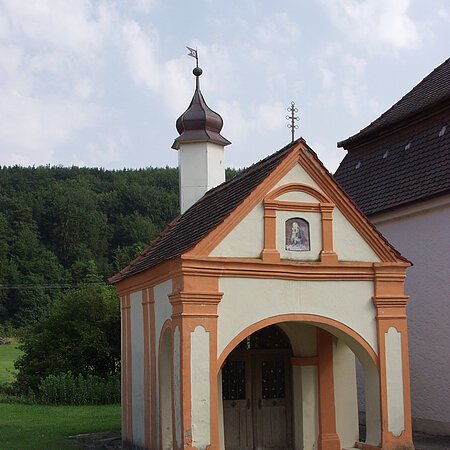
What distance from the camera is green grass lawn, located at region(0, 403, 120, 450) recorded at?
621 inches

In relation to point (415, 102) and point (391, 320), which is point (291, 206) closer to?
point (391, 320)

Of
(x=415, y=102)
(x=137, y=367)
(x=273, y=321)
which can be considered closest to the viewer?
(x=273, y=321)

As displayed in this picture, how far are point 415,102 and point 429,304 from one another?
15.8 feet

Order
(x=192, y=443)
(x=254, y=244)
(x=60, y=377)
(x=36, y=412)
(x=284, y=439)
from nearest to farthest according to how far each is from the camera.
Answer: (x=192, y=443), (x=254, y=244), (x=284, y=439), (x=36, y=412), (x=60, y=377)

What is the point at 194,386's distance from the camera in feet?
34.2

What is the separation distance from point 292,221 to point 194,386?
2839 mm

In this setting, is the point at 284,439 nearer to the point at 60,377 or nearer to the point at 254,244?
the point at 254,244

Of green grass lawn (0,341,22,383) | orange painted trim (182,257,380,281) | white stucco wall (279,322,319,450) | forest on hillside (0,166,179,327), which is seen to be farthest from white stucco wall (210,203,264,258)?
forest on hillside (0,166,179,327)

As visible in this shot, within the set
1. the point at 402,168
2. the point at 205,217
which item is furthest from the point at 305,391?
the point at 402,168

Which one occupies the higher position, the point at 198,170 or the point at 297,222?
Answer: the point at 198,170

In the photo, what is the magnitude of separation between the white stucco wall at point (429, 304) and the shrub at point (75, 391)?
572 inches

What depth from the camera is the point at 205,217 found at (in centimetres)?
1234

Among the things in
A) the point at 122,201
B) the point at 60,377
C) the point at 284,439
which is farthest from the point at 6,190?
the point at 284,439

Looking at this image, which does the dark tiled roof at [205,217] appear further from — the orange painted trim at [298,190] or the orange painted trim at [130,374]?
the orange painted trim at [130,374]
